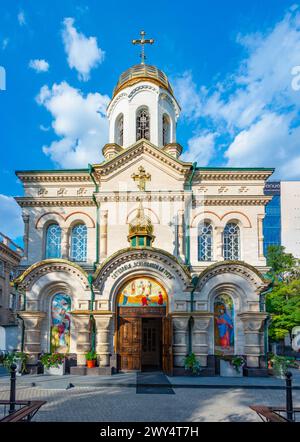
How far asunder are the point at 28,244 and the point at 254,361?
38.4 feet

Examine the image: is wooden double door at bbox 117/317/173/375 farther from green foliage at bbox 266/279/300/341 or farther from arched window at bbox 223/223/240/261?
green foliage at bbox 266/279/300/341

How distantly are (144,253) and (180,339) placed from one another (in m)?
3.72

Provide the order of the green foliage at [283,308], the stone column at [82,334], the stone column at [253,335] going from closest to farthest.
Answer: the stone column at [82,334] < the stone column at [253,335] < the green foliage at [283,308]

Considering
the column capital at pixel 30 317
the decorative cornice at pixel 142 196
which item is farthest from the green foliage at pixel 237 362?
the column capital at pixel 30 317

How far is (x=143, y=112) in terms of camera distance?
23.1 m

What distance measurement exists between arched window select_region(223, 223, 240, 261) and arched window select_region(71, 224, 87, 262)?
22.8 ft

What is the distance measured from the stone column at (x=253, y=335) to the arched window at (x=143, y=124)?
37.2 feet

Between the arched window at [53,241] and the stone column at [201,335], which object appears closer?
the stone column at [201,335]

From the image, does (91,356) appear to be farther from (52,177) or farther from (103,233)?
(52,177)

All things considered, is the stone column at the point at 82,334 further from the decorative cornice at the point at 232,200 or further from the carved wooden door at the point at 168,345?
the decorative cornice at the point at 232,200

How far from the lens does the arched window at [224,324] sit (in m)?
16.9

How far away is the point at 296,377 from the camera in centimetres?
1644

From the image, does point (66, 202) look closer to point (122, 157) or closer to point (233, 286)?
point (122, 157)

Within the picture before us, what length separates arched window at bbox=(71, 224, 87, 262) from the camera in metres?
20.0
